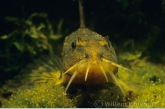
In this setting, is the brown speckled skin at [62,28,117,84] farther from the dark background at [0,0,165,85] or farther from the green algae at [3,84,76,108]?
the dark background at [0,0,165,85]

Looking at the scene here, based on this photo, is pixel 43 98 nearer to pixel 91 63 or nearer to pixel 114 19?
pixel 91 63

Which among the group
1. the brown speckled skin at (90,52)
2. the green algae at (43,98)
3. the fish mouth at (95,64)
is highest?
the brown speckled skin at (90,52)

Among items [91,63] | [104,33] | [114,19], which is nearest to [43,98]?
[91,63]

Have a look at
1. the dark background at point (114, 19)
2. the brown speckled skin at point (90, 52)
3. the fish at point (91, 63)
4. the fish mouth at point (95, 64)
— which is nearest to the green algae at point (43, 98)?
the fish at point (91, 63)

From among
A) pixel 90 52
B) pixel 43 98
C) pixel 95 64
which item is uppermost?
pixel 90 52

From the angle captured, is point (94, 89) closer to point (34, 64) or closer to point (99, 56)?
point (99, 56)

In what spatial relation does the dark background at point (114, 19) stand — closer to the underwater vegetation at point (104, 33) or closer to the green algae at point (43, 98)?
the underwater vegetation at point (104, 33)

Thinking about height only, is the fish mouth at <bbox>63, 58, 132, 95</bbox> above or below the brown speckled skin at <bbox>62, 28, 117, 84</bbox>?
below

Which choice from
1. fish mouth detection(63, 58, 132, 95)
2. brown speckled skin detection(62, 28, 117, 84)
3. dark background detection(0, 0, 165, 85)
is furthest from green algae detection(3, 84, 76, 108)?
dark background detection(0, 0, 165, 85)

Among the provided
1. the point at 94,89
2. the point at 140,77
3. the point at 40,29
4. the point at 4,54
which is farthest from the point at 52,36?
the point at 94,89
